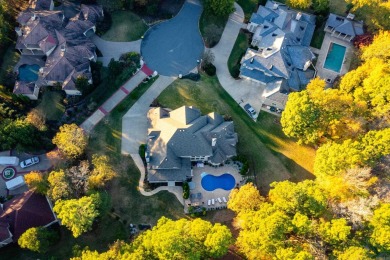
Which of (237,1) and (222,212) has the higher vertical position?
(237,1)

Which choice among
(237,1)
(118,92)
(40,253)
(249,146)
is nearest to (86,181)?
(40,253)

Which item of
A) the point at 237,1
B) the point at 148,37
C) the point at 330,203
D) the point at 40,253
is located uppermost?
the point at 237,1

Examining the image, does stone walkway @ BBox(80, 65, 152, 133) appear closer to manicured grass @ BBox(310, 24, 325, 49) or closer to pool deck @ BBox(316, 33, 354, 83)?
pool deck @ BBox(316, 33, 354, 83)

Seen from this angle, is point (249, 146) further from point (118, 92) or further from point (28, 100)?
point (28, 100)

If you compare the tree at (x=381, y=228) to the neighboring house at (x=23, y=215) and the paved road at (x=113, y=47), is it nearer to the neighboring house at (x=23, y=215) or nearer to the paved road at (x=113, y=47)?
the neighboring house at (x=23, y=215)

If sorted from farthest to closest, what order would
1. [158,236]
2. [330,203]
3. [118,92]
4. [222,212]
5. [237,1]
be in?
1. [237,1]
2. [118,92]
3. [222,212]
4. [330,203]
5. [158,236]

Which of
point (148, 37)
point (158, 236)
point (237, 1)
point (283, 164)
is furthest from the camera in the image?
point (237, 1)

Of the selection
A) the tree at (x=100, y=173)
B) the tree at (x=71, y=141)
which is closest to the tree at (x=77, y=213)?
the tree at (x=100, y=173)

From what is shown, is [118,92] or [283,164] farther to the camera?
[118,92]
